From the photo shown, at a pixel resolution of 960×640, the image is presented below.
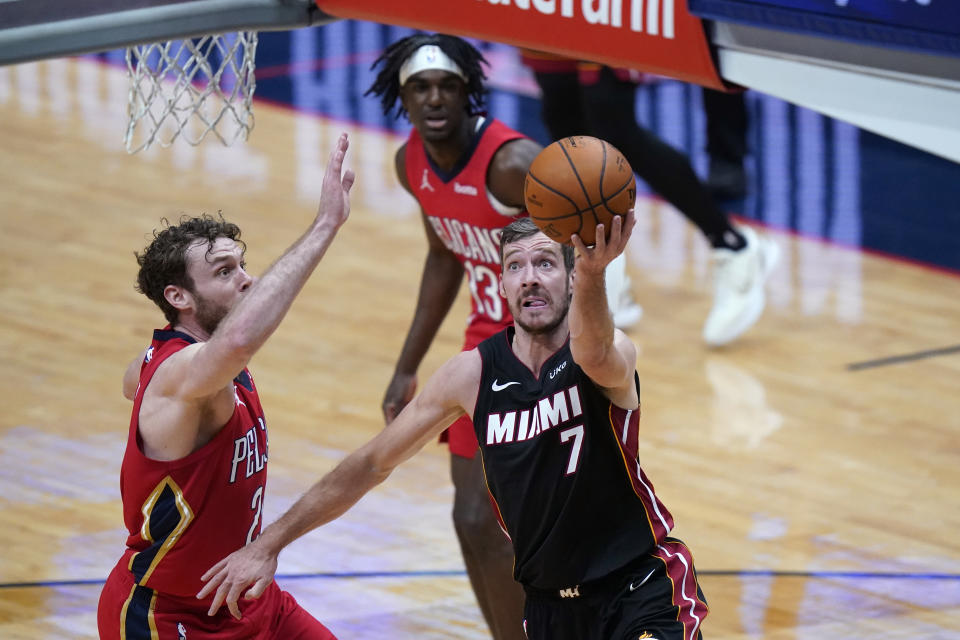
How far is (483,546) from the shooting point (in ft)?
16.2

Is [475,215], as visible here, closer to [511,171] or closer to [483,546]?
[511,171]

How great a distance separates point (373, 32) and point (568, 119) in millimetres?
7362

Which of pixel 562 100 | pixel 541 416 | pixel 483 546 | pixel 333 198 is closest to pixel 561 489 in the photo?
pixel 541 416

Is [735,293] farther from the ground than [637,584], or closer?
closer

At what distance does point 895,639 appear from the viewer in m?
5.37

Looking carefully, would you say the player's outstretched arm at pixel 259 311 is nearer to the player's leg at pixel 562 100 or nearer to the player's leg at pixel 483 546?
the player's leg at pixel 483 546

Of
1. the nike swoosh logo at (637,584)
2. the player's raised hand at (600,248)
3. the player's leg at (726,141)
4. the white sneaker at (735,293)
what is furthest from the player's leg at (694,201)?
the player's raised hand at (600,248)

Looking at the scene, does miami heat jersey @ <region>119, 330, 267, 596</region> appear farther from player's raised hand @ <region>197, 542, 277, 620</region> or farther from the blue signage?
the blue signage

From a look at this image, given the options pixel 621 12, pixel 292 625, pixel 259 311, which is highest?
pixel 621 12

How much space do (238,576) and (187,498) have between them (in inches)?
10.3

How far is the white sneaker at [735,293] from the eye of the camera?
8266mm

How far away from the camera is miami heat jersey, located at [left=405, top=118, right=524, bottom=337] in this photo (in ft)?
16.8

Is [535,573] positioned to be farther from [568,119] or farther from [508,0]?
[568,119]

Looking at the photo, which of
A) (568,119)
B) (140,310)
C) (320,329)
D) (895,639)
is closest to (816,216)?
(568,119)
